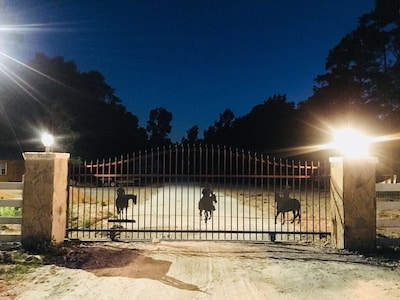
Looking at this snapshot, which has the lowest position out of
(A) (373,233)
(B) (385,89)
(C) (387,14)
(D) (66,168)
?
A: (A) (373,233)

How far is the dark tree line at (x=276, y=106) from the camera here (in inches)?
1099

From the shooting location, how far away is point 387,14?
27969mm

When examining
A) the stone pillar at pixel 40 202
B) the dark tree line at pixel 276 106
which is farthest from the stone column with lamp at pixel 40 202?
the dark tree line at pixel 276 106

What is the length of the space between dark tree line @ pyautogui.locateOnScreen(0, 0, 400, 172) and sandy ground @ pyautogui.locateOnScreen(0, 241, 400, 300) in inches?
914

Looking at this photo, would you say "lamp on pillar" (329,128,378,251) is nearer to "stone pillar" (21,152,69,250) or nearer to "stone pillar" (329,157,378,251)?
"stone pillar" (329,157,378,251)

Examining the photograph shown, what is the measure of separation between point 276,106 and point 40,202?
39527 millimetres

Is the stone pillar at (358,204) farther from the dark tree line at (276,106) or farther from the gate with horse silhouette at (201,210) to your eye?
the dark tree line at (276,106)

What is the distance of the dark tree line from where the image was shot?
27.9 m

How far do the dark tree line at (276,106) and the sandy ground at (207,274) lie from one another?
76.2ft

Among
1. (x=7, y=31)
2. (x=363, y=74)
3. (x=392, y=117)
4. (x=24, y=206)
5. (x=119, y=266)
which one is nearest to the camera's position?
(x=119, y=266)

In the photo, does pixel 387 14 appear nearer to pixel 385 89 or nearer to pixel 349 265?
pixel 385 89

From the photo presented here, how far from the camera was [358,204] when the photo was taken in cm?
759

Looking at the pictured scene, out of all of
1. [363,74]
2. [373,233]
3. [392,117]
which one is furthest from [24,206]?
[363,74]

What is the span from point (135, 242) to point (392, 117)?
24.6m
